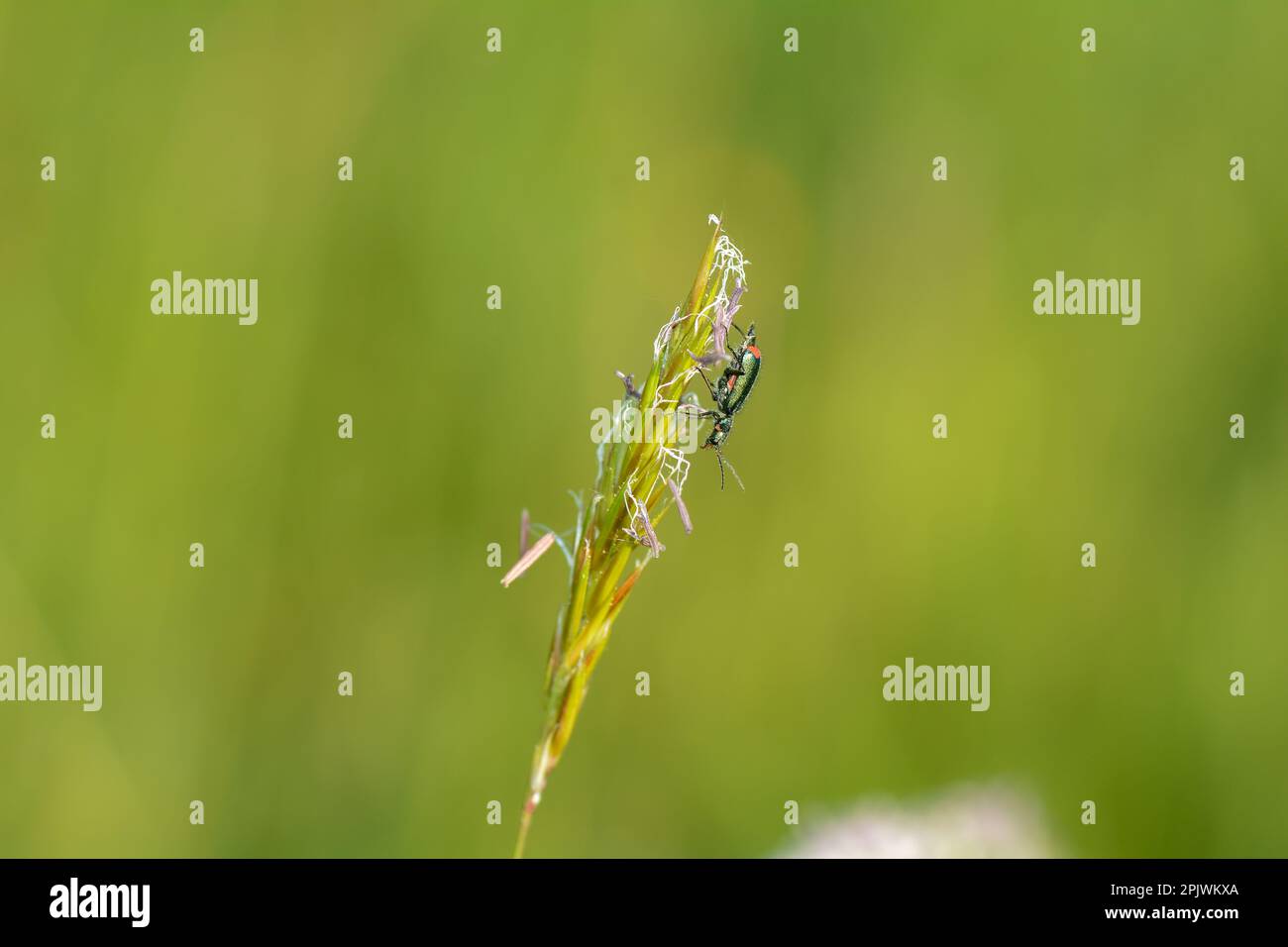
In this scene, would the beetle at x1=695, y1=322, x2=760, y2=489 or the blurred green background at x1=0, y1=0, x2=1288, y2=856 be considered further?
the blurred green background at x1=0, y1=0, x2=1288, y2=856

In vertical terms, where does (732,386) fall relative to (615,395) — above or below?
below

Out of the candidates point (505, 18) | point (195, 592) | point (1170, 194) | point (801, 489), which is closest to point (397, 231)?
point (505, 18)

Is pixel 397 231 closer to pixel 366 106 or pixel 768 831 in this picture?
pixel 366 106

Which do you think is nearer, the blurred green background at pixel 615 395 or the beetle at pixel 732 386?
the beetle at pixel 732 386

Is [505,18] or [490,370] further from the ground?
[505,18]
